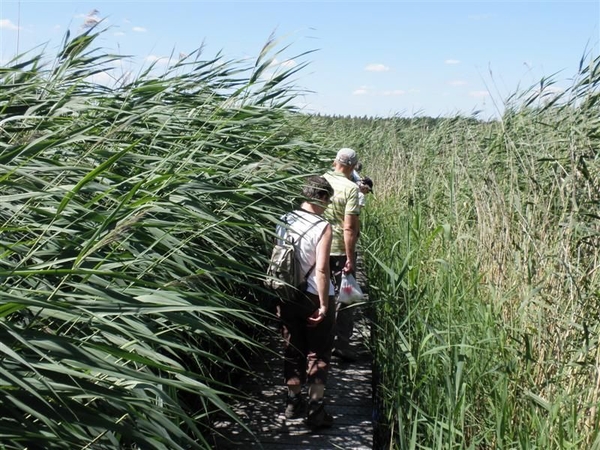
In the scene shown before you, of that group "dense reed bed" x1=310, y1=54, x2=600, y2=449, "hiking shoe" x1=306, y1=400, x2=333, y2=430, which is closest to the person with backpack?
"hiking shoe" x1=306, y1=400, x2=333, y2=430

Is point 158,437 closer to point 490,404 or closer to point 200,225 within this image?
point 200,225

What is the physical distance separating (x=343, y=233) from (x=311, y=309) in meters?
1.33

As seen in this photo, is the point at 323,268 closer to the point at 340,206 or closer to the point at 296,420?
the point at 296,420

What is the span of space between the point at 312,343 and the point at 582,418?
5.99 ft

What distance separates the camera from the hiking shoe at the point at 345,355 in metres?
5.64

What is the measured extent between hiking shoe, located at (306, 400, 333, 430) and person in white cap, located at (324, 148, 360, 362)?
1.28m

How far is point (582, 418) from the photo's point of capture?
3.09 m

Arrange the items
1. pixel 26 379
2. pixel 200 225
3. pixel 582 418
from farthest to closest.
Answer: pixel 200 225 → pixel 582 418 → pixel 26 379

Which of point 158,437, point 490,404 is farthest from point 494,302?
point 158,437

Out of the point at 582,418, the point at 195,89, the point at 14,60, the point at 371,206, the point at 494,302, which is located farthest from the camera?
the point at 371,206

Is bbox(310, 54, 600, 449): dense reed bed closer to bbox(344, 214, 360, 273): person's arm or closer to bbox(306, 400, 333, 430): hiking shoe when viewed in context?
bbox(306, 400, 333, 430): hiking shoe

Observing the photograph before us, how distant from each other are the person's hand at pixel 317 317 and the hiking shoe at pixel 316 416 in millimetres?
458

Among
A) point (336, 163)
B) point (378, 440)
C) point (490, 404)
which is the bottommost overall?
point (378, 440)

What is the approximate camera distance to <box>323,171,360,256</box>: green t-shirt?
18.3 feet
